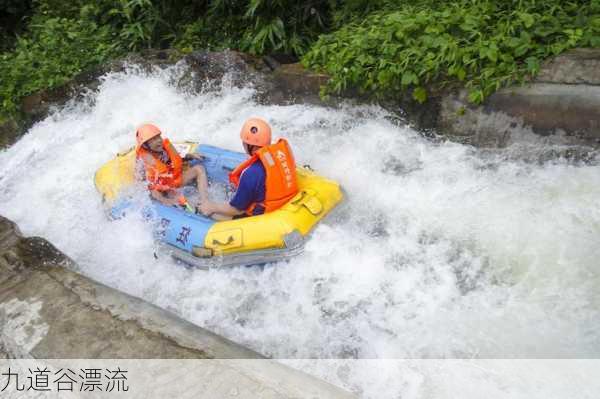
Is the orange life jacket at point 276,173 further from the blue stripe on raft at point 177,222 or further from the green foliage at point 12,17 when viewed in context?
the green foliage at point 12,17

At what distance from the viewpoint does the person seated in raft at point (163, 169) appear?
449cm

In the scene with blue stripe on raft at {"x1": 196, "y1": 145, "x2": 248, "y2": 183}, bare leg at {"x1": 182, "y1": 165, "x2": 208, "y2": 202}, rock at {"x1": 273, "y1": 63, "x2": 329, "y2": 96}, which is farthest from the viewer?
rock at {"x1": 273, "y1": 63, "x2": 329, "y2": 96}

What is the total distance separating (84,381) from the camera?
276cm

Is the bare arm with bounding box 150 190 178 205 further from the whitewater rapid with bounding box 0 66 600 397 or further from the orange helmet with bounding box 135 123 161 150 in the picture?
the orange helmet with bounding box 135 123 161 150

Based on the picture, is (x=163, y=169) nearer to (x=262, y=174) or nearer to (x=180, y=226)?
(x=180, y=226)

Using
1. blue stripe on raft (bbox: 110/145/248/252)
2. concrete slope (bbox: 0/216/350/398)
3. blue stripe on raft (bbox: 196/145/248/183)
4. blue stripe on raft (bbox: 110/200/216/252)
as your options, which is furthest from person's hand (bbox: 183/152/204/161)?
concrete slope (bbox: 0/216/350/398)

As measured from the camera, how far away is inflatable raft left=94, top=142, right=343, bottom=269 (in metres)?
3.85

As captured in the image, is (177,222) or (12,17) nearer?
(177,222)

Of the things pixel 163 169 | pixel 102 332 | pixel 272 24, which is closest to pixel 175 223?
pixel 163 169

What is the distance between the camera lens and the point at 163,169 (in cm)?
459

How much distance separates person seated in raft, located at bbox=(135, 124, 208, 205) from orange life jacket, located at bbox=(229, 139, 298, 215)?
76cm

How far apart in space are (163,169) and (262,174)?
47.5 inches

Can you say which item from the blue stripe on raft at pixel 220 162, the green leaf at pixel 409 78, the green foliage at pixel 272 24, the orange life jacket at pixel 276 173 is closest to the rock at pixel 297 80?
the green foliage at pixel 272 24

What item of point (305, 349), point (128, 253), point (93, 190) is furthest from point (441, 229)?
point (93, 190)
